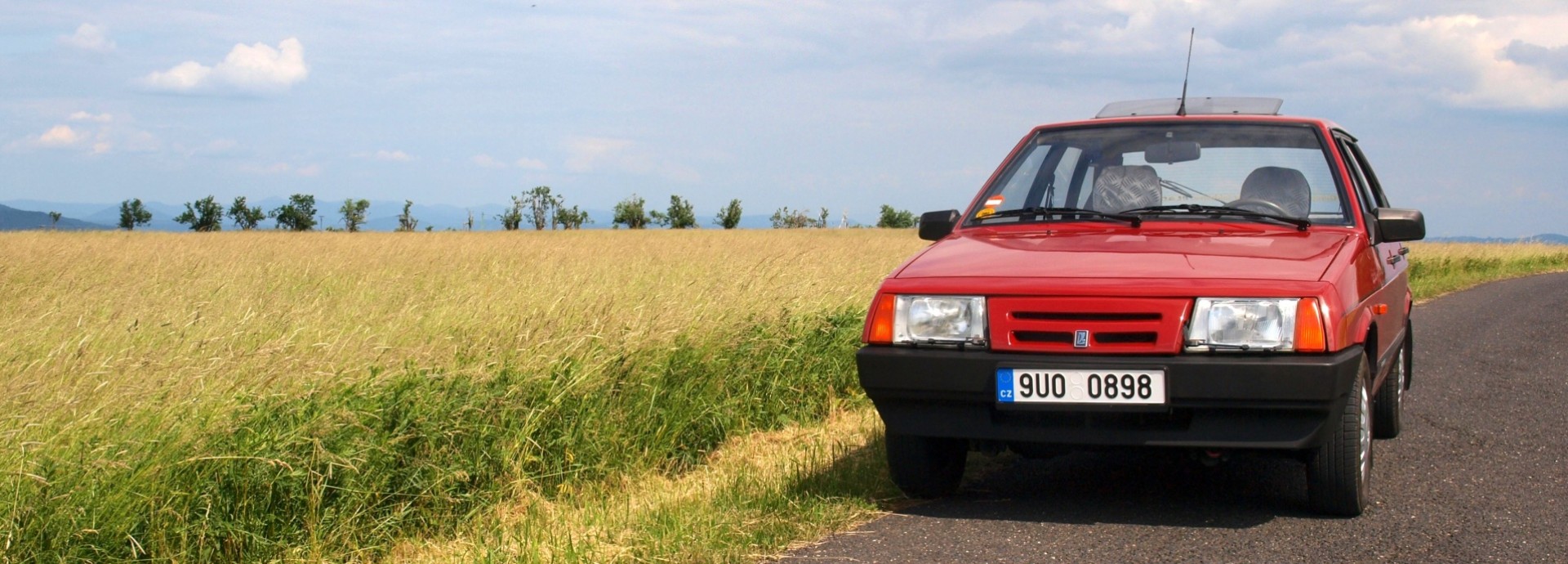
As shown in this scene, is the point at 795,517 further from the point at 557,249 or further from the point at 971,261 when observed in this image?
the point at 557,249

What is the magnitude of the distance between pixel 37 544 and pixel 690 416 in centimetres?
296

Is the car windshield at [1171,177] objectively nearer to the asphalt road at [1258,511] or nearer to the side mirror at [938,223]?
the side mirror at [938,223]

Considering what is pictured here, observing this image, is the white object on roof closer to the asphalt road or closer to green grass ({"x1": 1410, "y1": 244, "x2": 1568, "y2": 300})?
the asphalt road

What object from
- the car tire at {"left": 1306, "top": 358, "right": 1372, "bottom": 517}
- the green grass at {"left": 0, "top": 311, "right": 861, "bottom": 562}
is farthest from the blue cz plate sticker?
the green grass at {"left": 0, "top": 311, "right": 861, "bottom": 562}

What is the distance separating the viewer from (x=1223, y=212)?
16.4 feet

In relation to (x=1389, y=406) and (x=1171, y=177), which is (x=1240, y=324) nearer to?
(x=1171, y=177)

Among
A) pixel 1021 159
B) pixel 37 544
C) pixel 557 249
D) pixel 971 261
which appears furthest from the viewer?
pixel 557 249

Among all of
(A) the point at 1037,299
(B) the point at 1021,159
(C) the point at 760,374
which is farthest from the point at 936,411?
(C) the point at 760,374

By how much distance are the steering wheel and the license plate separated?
4.75ft

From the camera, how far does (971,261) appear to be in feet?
14.7

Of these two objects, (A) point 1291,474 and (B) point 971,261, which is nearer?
(B) point 971,261

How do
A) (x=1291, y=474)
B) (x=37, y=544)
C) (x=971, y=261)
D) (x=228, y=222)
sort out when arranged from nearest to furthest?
(x=37, y=544), (x=971, y=261), (x=1291, y=474), (x=228, y=222)

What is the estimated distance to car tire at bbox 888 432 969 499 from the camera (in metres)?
4.57

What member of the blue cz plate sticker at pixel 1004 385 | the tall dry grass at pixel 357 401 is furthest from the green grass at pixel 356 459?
the blue cz plate sticker at pixel 1004 385
